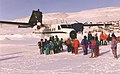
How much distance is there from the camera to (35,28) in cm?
3362

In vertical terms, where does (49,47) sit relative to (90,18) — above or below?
above

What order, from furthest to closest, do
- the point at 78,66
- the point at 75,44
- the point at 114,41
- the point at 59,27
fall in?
the point at 59,27 → the point at 75,44 → the point at 114,41 → the point at 78,66

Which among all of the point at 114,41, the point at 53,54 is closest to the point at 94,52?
the point at 114,41

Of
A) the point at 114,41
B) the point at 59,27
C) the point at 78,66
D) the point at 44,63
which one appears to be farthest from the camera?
the point at 59,27

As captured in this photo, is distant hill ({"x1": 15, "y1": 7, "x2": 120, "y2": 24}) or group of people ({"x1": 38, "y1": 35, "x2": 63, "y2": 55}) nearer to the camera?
group of people ({"x1": 38, "y1": 35, "x2": 63, "y2": 55})

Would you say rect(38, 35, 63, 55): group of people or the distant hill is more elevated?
rect(38, 35, 63, 55): group of people

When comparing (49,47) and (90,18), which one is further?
(90,18)

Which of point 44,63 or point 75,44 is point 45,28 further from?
point 44,63

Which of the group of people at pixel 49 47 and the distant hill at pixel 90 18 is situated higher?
the group of people at pixel 49 47

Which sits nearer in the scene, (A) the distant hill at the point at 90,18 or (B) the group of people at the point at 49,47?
(B) the group of people at the point at 49,47

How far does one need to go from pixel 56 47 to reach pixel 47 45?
903mm

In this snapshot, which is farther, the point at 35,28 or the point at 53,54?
the point at 35,28

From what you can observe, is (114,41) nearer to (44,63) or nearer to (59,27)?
(44,63)

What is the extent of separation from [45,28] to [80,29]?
3.77m
